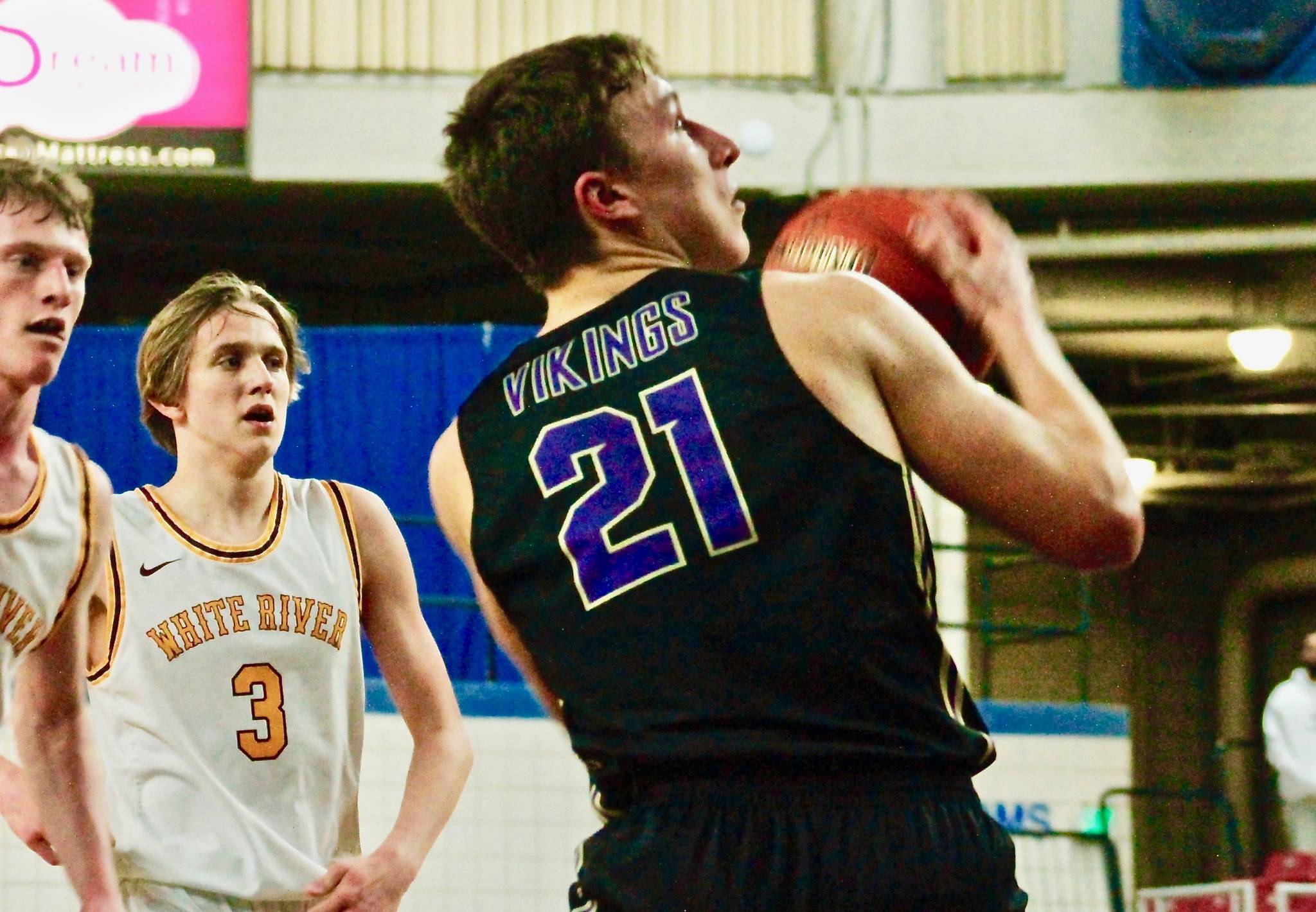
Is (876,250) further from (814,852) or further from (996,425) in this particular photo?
(814,852)

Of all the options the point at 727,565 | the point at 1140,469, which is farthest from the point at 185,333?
the point at 1140,469

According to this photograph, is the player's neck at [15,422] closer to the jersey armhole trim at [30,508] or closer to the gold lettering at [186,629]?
the jersey armhole trim at [30,508]

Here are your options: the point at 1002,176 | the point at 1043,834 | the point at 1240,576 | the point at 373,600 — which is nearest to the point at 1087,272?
the point at 1002,176

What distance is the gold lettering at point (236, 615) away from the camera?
3465 mm

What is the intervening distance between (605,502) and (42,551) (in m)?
1.67

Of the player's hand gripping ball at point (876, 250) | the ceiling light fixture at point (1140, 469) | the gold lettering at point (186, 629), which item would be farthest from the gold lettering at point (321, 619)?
the ceiling light fixture at point (1140, 469)

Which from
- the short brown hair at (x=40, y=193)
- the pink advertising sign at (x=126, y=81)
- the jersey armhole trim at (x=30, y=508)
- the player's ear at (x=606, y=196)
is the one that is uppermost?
the pink advertising sign at (x=126, y=81)

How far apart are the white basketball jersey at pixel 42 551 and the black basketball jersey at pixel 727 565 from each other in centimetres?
151

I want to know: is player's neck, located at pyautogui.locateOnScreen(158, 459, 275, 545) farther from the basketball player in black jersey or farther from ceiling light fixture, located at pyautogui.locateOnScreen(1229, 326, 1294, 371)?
ceiling light fixture, located at pyautogui.locateOnScreen(1229, 326, 1294, 371)

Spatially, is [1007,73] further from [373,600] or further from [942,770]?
[942,770]

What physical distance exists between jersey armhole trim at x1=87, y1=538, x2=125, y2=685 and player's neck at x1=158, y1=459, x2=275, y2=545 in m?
0.17

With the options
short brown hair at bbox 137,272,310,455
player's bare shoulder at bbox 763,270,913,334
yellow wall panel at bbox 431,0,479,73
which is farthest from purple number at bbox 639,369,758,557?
yellow wall panel at bbox 431,0,479,73

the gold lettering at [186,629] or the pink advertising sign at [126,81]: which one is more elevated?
the pink advertising sign at [126,81]

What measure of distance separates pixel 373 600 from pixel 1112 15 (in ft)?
26.3
